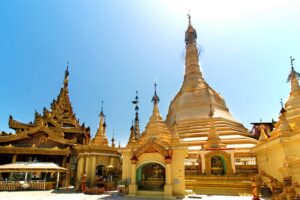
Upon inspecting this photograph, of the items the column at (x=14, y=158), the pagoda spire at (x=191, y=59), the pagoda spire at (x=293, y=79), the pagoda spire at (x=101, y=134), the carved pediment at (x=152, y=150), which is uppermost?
the pagoda spire at (x=191, y=59)

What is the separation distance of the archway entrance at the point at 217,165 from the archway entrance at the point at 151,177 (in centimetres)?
638

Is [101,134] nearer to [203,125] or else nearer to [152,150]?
[152,150]

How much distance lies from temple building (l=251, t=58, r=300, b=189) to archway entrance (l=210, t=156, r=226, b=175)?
2798mm

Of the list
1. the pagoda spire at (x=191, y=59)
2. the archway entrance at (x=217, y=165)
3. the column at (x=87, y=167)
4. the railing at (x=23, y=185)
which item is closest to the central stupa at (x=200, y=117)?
the pagoda spire at (x=191, y=59)

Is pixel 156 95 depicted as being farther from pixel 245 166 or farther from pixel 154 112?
pixel 245 166

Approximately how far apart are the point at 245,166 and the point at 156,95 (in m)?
10.7

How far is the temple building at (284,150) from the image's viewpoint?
38.8ft

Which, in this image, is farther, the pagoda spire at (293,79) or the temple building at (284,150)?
the pagoda spire at (293,79)

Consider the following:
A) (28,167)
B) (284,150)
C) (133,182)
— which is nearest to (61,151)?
(28,167)

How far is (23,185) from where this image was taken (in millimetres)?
19062

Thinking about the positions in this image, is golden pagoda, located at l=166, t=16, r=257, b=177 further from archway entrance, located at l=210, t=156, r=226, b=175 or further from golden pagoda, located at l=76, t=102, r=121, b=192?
golden pagoda, located at l=76, t=102, r=121, b=192

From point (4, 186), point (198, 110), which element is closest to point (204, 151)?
point (198, 110)

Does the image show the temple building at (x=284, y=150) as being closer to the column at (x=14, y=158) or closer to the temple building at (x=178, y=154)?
the temple building at (x=178, y=154)

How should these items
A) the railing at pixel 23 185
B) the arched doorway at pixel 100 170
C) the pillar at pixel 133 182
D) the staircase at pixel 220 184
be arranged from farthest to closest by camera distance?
the arched doorway at pixel 100 170
the railing at pixel 23 185
the staircase at pixel 220 184
the pillar at pixel 133 182
